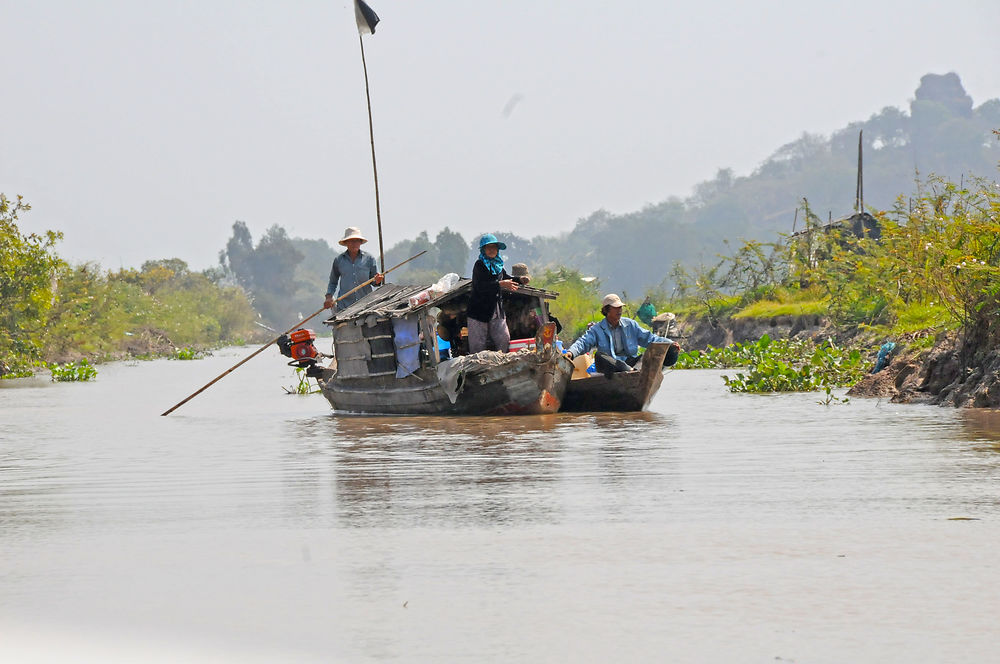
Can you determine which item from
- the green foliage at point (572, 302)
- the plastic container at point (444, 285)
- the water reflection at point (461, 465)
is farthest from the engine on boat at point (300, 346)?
the green foliage at point (572, 302)

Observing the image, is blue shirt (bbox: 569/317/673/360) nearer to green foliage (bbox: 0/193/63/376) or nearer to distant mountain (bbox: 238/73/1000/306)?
green foliage (bbox: 0/193/63/376)

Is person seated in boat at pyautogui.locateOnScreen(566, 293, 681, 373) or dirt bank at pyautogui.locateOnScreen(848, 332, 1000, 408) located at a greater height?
person seated in boat at pyautogui.locateOnScreen(566, 293, 681, 373)

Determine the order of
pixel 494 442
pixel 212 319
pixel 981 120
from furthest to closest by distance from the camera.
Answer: pixel 981 120 < pixel 212 319 < pixel 494 442

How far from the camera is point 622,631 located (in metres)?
3.67

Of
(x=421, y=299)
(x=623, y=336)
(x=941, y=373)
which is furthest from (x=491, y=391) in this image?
(x=941, y=373)

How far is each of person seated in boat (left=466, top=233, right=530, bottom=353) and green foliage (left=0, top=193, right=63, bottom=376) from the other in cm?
1733

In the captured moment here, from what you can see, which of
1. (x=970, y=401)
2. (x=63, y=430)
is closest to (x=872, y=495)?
(x=970, y=401)

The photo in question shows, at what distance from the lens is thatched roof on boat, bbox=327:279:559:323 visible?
12891mm

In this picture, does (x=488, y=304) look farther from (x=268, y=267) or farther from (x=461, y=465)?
(x=268, y=267)

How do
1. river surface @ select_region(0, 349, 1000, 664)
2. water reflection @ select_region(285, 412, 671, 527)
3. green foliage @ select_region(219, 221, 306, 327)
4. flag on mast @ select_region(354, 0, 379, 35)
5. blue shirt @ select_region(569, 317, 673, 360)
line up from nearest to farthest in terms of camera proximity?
river surface @ select_region(0, 349, 1000, 664), water reflection @ select_region(285, 412, 671, 527), blue shirt @ select_region(569, 317, 673, 360), flag on mast @ select_region(354, 0, 379, 35), green foliage @ select_region(219, 221, 306, 327)

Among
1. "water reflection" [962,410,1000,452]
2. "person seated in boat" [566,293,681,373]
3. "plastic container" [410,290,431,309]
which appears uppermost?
"plastic container" [410,290,431,309]

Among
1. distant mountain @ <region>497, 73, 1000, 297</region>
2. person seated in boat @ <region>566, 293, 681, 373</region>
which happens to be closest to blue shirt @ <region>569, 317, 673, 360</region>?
person seated in boat @ <region>566, 293, 681, 373</region>

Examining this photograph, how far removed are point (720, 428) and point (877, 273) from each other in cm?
934

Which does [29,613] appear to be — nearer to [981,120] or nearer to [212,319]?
[212,319]
